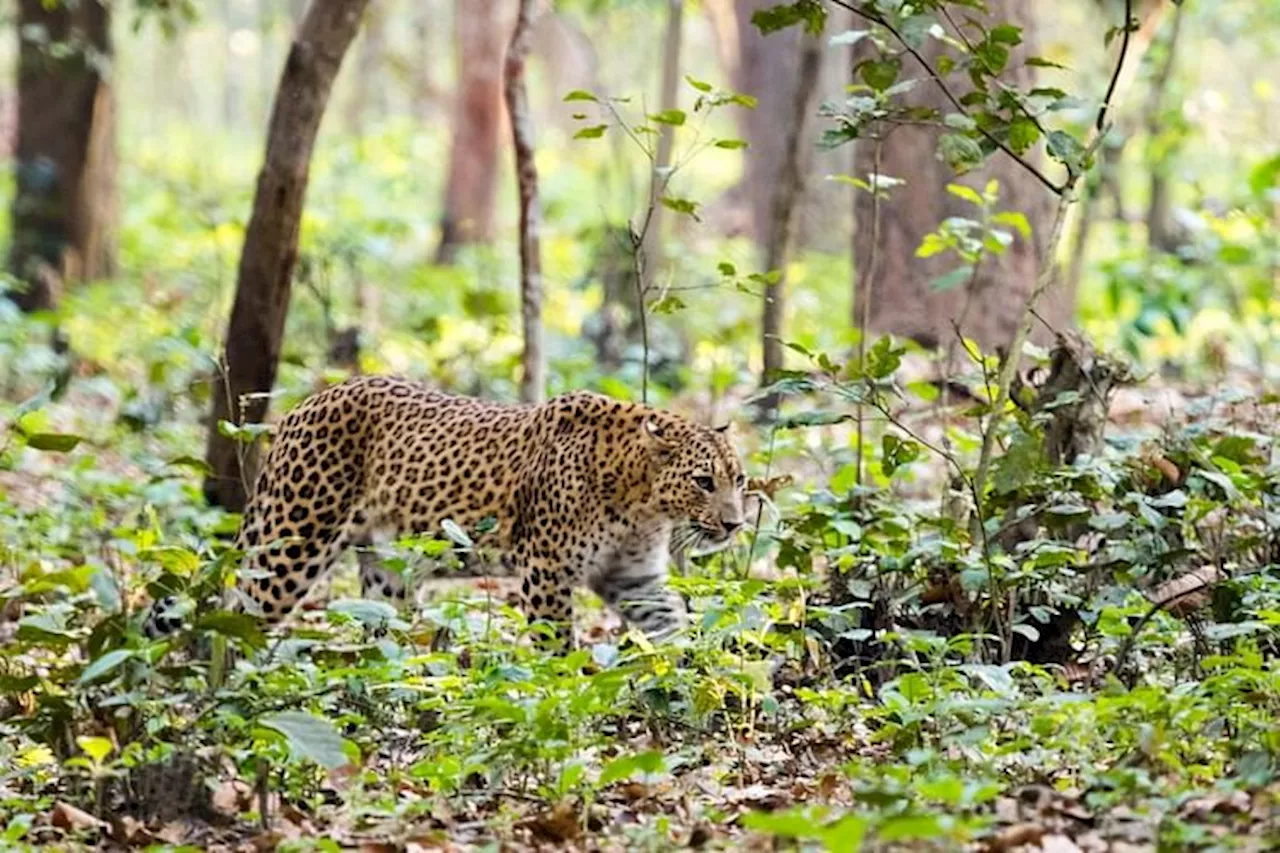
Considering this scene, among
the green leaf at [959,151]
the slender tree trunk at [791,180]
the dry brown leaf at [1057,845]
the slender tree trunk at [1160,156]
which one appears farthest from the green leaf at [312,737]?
the slender tree trunk at [1160,156]

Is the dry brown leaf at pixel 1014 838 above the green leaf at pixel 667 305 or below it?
below

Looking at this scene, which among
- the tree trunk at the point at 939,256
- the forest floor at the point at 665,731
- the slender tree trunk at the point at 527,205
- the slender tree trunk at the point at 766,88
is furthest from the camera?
the slender tree trunk at the point at 766,88

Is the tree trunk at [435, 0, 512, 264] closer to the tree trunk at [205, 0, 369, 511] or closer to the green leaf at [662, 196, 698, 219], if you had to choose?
the tree trunk at [205, 0, 369, 511]

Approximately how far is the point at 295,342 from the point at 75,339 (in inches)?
65.9

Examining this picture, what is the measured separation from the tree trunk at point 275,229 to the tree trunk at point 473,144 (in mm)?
13303

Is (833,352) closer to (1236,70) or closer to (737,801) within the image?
(737,801)

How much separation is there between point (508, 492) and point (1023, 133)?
9.08ft

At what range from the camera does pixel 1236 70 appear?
3488 cm

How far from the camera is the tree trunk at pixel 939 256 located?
11.5 meters

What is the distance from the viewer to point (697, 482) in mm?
7586

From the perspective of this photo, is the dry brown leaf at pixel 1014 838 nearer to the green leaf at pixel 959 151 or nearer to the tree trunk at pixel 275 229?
the green leaf at pixel 959 151

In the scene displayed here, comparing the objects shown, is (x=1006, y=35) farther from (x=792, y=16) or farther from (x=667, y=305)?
(x=667, y=305)

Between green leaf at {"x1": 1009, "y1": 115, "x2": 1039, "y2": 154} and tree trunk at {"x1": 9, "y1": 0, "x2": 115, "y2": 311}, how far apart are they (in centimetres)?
1138

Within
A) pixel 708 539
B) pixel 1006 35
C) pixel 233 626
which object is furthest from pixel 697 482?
pixel 233 626
